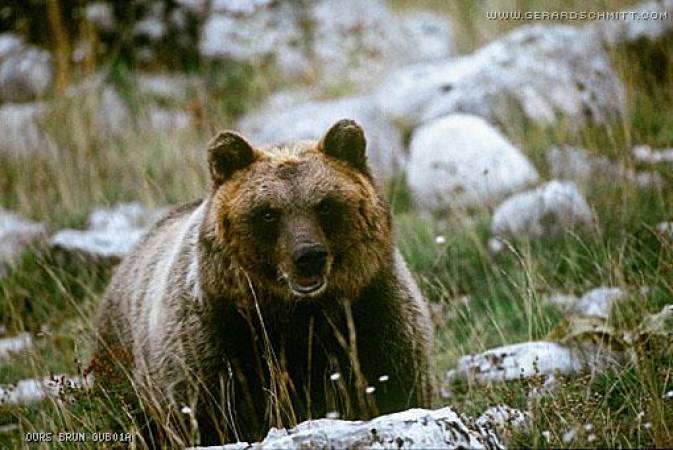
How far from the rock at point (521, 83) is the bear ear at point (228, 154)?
5246 mm

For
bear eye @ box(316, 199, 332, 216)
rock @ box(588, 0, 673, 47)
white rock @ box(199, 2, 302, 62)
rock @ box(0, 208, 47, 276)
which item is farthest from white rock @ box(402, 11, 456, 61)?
bear eye @ box(316, 199, 332, 216)

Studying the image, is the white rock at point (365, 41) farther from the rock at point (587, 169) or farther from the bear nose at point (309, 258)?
the bear nose at point (309, 258)

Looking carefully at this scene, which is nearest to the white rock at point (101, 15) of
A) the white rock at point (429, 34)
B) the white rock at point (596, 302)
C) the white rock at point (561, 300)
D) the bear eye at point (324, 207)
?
the white rock at point (429, 34)

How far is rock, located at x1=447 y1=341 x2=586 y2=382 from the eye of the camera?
4.90 m

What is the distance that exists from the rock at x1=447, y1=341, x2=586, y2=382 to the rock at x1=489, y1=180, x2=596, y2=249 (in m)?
1.74

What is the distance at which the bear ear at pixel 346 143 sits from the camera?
4.61 metres

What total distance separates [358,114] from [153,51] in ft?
11.2

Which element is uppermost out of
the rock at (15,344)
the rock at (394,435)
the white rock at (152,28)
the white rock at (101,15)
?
the white rock at (101,15)

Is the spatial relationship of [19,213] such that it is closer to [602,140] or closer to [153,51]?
[153,51]

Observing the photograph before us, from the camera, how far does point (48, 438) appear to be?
14.7 feet

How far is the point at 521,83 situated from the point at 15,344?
5.85 meters

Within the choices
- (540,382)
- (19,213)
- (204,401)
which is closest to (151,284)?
(204,401)

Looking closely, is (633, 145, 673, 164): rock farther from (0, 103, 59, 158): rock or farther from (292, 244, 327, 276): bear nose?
(0, 103, 59, 158): rock

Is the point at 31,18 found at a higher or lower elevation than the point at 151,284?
higher
